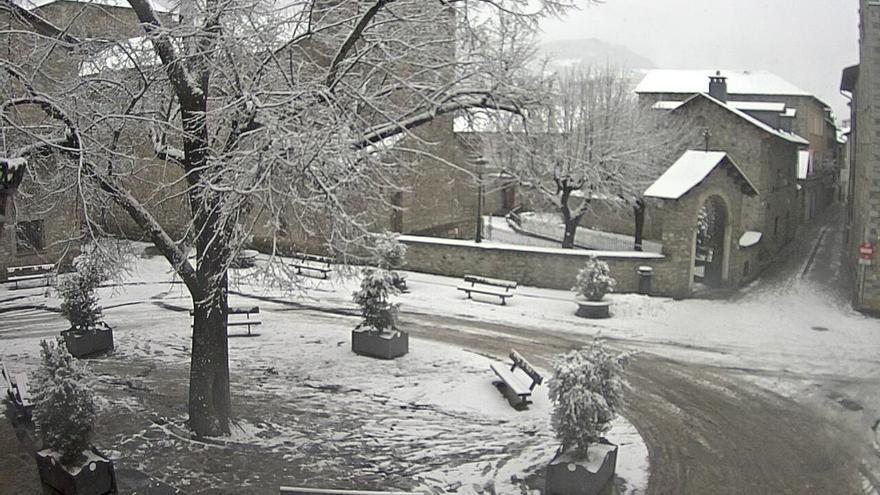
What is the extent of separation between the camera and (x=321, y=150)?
6793mm

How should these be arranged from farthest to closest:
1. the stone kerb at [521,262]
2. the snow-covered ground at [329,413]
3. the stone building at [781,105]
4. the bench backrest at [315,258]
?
1. the stone building at [781,105]
2. the bench backrest at [315,258]
3. the stone kerb at [521,262]
4. the snow-covered ground at [329,413]

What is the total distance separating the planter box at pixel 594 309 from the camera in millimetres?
15961

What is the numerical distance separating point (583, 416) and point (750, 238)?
58.2 feet

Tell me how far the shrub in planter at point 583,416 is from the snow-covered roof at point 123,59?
232 inches

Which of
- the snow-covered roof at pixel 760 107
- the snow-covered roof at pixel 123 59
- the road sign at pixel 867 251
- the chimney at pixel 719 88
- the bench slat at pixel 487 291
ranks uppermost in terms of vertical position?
the chimney at pixel 719 88

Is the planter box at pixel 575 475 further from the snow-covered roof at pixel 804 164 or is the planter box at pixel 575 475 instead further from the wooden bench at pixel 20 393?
the snow-covered roof at pixel 804 164

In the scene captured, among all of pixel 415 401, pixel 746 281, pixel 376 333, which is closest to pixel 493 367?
pixel 415 401

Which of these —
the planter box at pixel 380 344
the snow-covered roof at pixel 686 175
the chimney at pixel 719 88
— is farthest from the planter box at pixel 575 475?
the chimney at pixel 719 88

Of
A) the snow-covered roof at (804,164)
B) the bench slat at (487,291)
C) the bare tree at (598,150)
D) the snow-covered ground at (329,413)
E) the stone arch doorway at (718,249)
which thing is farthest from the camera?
the snow-covered roof at (804,164)

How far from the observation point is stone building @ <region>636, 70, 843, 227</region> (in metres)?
29.9

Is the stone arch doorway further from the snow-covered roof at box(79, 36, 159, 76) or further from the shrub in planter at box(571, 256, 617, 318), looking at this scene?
the snow-covered roof at box(79, 36, 159, 76)

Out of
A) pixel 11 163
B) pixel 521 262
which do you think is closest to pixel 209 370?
pixel 11 163

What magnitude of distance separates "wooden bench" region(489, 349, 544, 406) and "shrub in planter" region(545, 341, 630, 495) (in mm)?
2395

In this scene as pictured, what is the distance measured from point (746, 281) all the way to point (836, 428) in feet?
38.4
